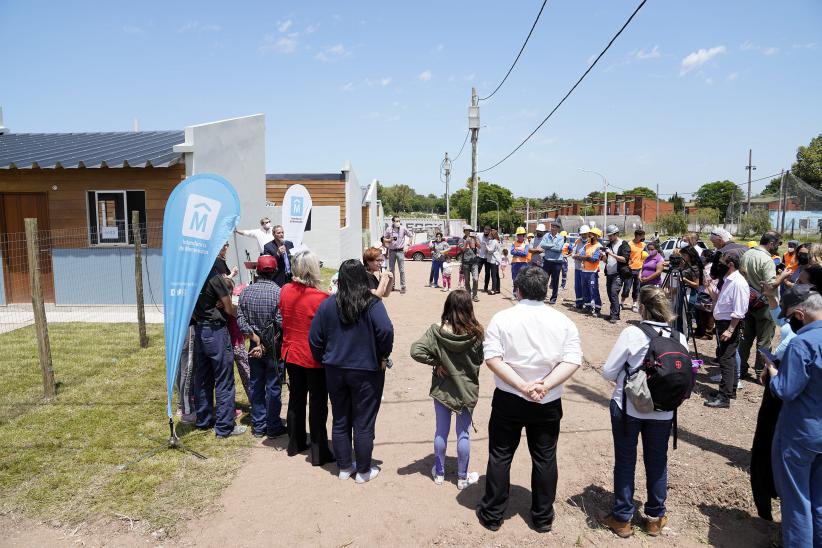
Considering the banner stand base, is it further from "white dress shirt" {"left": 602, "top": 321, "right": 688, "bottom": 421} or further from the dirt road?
"white dress shirt" {"left": 602, "top": 321, "right": 688, "bottom": 421}

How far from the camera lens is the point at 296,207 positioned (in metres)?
10.5

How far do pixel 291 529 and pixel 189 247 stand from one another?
2615mm

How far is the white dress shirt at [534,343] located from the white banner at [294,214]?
24.9ft

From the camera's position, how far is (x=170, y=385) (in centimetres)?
464

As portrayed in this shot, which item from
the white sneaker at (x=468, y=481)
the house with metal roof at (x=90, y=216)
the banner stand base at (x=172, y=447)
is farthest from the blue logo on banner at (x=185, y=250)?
the house with metal roof at (x=90, y=216)

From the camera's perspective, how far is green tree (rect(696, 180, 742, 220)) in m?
99.2

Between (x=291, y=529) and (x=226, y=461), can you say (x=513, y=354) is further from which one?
(x=226, y=461)

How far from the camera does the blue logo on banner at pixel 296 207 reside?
1049 centimetres

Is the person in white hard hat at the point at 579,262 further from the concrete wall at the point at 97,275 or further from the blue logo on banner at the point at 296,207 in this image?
the concrete wall at the point at 97,275

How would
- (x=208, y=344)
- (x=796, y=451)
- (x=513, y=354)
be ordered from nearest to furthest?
1. (x=796, y=451)
2. (x=513, y=354)
3. (x=208, y=344)

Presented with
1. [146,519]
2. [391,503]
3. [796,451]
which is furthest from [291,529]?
[796,451]

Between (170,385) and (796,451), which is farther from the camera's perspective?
(170,385)

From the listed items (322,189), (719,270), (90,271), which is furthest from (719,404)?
(322,189)

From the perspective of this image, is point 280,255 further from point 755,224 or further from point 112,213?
point 755,224
